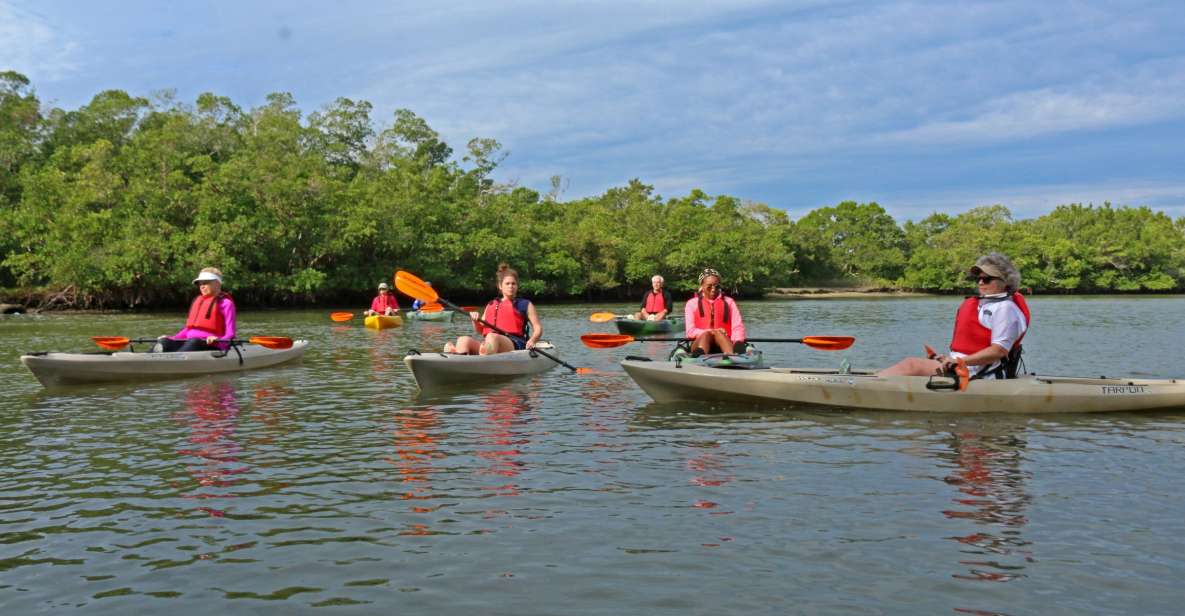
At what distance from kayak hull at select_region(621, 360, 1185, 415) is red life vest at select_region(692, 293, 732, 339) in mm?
1444

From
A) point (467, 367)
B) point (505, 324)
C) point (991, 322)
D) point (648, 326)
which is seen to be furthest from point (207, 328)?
point (648, 326)

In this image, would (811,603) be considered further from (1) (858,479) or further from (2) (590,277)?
(2) (590,277)

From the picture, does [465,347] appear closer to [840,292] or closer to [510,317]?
[510,317]

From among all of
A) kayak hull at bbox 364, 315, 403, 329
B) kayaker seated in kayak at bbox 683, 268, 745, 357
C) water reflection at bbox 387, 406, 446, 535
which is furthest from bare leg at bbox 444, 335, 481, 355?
kayak hull at bbox 364, 315, 403, 329

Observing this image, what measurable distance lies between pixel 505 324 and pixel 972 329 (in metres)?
5.50

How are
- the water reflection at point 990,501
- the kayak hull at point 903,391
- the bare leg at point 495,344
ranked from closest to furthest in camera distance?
the water reflection at point 990,501 → the kayak hull at point 903,391 → the bare leg at point 495,344

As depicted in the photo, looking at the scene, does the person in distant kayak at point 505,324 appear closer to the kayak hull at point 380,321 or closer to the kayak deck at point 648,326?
the kayak deck at point 648,326

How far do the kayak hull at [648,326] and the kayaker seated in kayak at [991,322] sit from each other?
1061cm

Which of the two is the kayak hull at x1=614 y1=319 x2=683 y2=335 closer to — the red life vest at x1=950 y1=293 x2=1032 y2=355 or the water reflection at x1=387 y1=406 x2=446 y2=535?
the water reflection at x1=387 y1=406 x2=446 y2=535

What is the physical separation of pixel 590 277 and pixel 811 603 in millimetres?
47184

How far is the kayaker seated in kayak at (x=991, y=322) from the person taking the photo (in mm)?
7359

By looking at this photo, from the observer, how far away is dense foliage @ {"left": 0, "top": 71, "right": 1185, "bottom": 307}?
33688mm

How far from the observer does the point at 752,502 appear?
511cm

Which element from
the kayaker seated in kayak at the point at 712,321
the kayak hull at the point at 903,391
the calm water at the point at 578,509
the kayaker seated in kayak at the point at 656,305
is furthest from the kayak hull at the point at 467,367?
the kayaker seated in kayak at the point at 656,305
